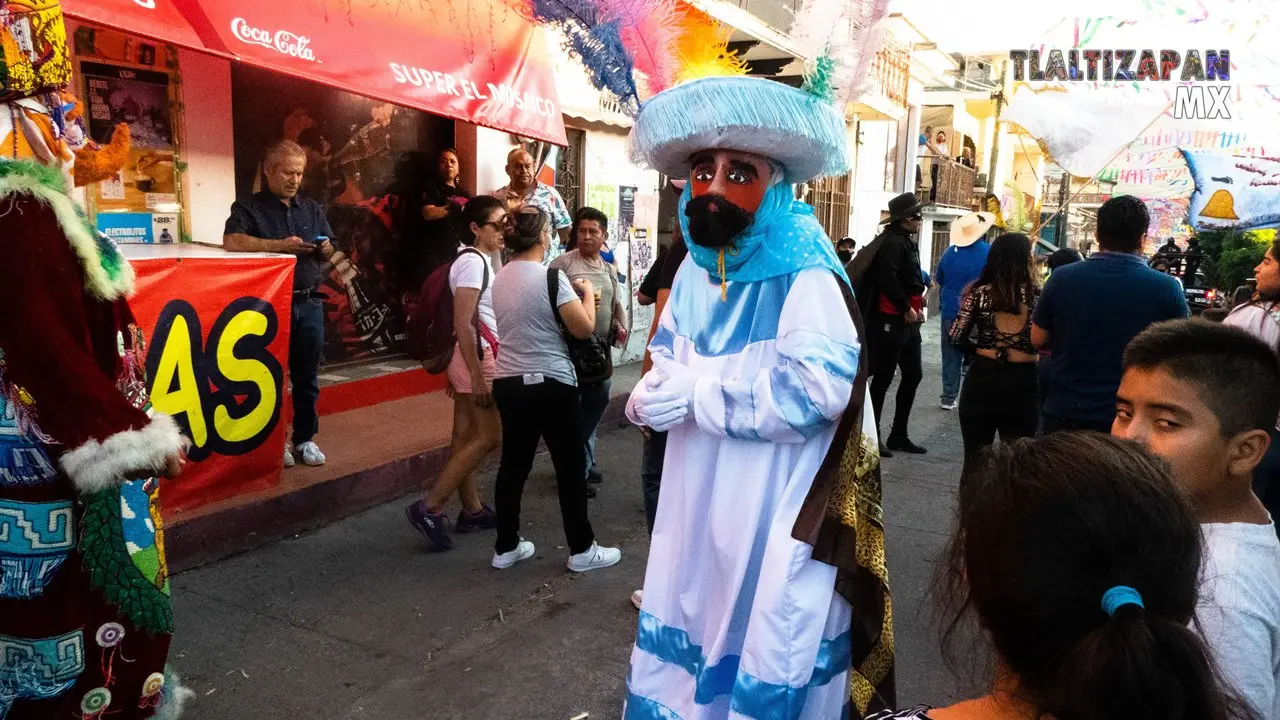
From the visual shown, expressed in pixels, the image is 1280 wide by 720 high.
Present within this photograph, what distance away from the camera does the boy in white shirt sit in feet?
4.61

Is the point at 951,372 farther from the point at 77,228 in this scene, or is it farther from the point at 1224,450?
the point at 77,228

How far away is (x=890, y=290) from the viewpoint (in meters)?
6.45

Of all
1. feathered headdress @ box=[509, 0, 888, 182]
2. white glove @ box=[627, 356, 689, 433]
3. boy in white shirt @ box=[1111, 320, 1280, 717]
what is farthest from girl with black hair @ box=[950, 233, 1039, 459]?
boy in white shirt @ box=[1111, 320, 1280, 717]

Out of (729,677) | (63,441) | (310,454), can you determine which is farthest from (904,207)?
(63,441)

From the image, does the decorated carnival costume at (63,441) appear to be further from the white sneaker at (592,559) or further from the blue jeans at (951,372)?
the blue jeans at (951,372)

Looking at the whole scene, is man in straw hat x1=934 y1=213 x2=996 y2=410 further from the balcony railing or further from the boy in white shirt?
the balcony railing

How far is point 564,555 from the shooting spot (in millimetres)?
4516

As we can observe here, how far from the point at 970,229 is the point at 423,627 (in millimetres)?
7703

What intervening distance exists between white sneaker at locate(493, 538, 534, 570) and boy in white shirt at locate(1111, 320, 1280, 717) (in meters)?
3.05

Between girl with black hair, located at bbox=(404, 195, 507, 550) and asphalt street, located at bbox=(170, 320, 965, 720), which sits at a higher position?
girl with black hair, located at bbox=(404, 195, 507, 550)

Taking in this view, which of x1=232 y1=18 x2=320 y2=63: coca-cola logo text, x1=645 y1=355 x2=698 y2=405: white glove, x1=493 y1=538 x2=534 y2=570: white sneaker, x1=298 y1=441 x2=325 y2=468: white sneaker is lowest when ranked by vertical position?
x1=493 y1=538 x2=534 y2=570: white sneaker

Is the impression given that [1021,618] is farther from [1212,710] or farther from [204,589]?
[204,589]

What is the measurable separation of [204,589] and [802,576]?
9.74ft

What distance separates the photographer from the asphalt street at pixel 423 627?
3111mm
